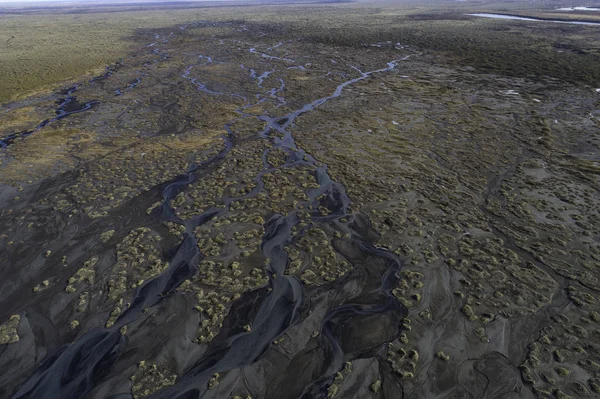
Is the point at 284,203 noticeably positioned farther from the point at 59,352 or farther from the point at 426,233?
the point at 59,352

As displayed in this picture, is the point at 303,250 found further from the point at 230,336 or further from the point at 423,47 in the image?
the point at 423,47

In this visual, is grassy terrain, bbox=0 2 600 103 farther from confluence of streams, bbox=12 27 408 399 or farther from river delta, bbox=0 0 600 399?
confluence of streams, bbox=12 27 408 399

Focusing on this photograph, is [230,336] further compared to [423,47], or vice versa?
[423,47]

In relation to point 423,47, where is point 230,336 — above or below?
below

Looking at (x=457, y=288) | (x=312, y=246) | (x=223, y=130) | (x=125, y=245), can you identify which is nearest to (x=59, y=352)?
(x=125, y=245)

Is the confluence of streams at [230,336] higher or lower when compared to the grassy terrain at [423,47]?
lower

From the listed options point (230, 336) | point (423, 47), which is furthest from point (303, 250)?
point (423, 47)

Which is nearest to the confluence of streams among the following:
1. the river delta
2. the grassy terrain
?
the river delta

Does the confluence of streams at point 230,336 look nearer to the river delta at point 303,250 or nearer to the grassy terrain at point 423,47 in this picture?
the river delta at point 303,250

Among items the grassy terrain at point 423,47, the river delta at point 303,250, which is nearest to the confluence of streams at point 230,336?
the river delta at point 303,250
